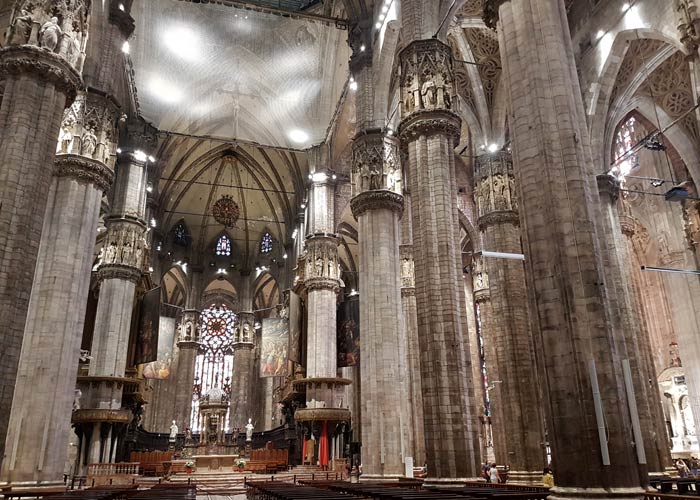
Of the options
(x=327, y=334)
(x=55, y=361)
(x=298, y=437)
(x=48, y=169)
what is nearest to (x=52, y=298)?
(x=55, y=361)

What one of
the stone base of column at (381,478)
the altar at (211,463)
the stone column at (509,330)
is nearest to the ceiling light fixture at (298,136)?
the stone column at (509,330)

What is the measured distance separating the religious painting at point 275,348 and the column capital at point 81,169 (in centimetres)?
1556

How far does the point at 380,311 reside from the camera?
696 inches

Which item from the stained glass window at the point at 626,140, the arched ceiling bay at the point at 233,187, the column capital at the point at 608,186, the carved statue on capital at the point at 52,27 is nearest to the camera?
the carved statue on capital at the point at 52,27

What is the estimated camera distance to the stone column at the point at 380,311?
53.8 feet

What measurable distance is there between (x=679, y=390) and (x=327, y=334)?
15547 millimetres

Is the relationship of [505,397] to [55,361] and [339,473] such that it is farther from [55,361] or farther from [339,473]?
[55,361]

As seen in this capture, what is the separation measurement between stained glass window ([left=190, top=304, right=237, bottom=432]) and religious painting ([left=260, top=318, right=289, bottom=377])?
13.6 m

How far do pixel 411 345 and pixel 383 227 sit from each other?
683 cm

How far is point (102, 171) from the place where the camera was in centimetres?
1639

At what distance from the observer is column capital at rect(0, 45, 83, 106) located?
11305mm

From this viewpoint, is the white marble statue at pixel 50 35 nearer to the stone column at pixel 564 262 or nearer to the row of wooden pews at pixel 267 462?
the stone column at pixel 564 262

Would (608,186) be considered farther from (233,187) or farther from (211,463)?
(233,187)

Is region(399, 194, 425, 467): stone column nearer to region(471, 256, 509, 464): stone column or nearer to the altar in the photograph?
region(471, 256, 509, 464): stone column
